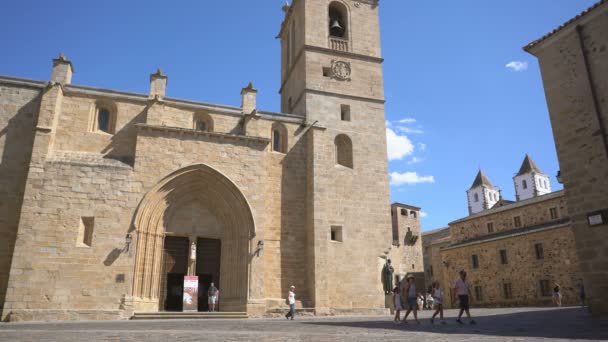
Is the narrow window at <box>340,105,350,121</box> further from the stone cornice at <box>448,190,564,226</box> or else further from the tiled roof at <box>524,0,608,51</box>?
the stone cornice at <box>448,190,564,226</box>

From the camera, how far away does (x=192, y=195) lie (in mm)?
19031

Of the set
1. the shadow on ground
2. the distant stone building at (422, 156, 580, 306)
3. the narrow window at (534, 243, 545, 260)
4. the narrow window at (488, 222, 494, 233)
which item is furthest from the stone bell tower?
the narrow window at (488, 222, 494, 233)

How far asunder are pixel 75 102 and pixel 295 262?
11528 millimetres

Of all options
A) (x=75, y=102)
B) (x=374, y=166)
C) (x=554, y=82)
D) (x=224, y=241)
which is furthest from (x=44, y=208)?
(x=554, y=82)

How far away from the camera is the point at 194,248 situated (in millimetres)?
18484

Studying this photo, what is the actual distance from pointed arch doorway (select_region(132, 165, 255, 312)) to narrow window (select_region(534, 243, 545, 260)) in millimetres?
21598

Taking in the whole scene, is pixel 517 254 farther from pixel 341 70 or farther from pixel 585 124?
pixel 585 124

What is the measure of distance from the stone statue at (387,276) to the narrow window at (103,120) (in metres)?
13.6

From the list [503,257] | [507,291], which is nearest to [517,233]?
[503,257]

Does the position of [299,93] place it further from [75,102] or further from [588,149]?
[588,149]

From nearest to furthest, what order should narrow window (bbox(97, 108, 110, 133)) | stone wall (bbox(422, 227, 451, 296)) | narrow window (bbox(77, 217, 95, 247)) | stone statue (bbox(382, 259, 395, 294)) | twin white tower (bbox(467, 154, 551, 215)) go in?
1. narrow window (bbox(77, 217, 95, 247))
2. narrow window (bbox(97, 108, 110, 133))
3. stone statue (bbox(382, 259, 395, 294))
4. stone wall (bbox(422, 227, 451, 296))
5. twin white tower (bbox(467, 154, 551, 215))

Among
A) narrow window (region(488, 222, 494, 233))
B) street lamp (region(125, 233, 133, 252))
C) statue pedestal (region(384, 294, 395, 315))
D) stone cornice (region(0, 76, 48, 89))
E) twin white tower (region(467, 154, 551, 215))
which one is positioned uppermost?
twin white tower (region(467, 154, 551, 215))

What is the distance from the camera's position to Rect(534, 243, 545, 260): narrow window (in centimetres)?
2992

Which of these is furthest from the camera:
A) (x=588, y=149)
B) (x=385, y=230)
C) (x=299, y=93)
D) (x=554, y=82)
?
(x=299, y=93)
